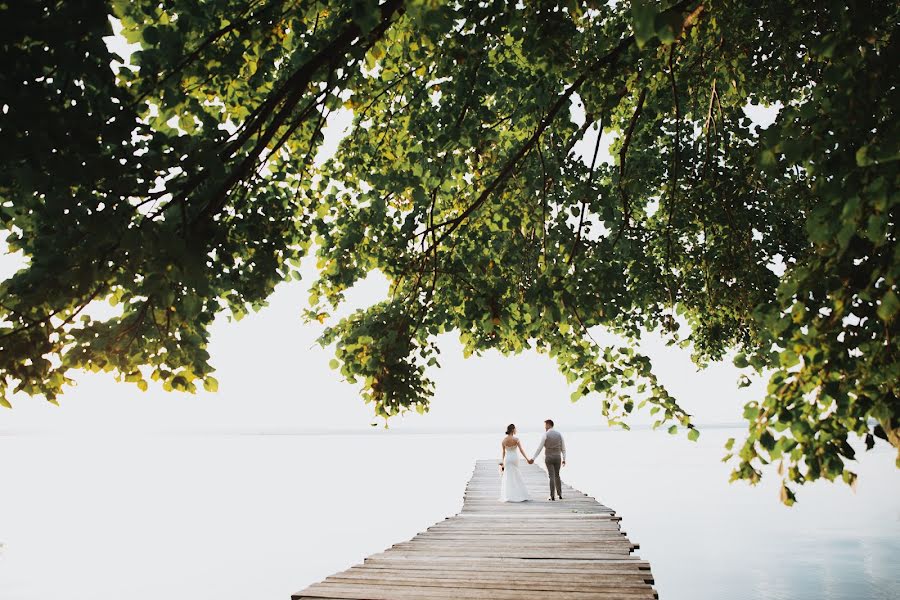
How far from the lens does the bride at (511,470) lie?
17.2m

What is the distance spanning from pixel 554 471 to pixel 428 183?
1265 centimetres

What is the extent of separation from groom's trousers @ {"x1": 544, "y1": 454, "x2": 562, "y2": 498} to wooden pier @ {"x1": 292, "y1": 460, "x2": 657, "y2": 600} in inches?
98.7

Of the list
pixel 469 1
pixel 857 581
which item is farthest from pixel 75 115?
pixel 857 581

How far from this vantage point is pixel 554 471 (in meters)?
17.3

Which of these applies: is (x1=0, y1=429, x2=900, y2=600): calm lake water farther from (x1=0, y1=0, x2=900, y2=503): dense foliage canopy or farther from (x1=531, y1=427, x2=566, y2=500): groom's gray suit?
(x1=0, y1=0, x2=900, y2=503): dense foliage canopy

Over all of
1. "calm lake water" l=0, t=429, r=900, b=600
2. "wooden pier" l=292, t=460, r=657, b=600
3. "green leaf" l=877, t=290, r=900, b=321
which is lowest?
"calm lake water" l=0, t=429, r=900, b=600

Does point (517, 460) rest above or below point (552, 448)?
below

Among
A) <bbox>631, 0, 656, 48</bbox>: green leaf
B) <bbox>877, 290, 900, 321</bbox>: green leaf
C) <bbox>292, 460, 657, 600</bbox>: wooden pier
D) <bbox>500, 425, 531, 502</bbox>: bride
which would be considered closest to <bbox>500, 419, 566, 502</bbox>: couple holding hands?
<bbox>500, 425, 531, 502</bbox>: bride

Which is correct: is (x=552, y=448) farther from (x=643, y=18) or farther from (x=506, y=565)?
(x=643, y=18)

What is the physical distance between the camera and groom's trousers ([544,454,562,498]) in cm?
1669

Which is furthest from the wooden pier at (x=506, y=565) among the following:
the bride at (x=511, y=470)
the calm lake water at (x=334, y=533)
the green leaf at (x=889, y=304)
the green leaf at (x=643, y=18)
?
the calm lake water at (x=334, y=533)

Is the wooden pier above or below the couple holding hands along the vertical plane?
below

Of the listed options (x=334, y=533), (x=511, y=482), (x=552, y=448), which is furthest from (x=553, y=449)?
(x=334, y=533)

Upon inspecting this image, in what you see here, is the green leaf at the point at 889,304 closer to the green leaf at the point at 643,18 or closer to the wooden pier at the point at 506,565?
the green leaf at the point at 643,18
